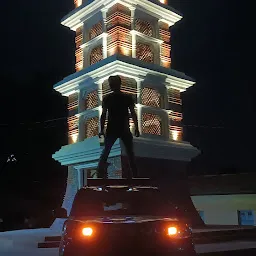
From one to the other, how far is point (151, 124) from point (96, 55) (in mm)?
Result: 4044

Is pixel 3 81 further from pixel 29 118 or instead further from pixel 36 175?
pixel 36 175

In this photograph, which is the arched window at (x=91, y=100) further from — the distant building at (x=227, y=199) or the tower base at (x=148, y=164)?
the distant building at (x=227, y=199)

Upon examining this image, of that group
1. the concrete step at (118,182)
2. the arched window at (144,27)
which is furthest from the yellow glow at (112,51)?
the concrete step at (118,182)

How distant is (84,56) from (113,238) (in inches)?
543

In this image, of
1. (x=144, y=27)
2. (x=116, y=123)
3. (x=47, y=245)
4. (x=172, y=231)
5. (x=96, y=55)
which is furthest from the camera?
(x=96, y=55)

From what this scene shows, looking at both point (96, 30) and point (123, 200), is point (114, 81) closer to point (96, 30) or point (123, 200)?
point (123, 200)

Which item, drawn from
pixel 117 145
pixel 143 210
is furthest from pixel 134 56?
pixel 143 210

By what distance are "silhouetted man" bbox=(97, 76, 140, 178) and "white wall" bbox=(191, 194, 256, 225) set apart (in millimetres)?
16670

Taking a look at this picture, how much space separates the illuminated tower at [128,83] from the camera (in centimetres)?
1535

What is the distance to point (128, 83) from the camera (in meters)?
15.5

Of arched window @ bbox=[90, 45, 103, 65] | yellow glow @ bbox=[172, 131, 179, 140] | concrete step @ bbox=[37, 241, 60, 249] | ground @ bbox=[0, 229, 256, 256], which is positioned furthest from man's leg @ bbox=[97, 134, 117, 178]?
arched window @ bbox=[90, 45, 103, 65]

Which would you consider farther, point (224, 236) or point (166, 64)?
point (166, 64)

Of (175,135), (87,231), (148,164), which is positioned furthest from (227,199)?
(87,231)

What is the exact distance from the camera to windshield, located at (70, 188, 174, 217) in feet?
18.5
